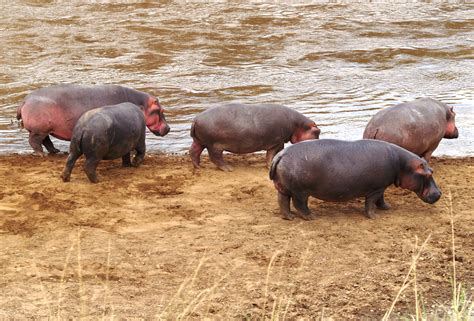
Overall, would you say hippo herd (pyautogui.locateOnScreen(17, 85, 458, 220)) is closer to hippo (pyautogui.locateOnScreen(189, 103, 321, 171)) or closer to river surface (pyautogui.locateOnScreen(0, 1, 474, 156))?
hippo (pyautogui.locateOnScreen(189, 103, 321, 171))

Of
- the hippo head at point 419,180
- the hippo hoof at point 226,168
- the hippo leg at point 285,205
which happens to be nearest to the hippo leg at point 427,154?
the hippo head at point 419,180

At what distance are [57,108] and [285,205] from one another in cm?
302

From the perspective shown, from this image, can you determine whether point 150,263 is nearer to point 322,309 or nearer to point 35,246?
point 35,246

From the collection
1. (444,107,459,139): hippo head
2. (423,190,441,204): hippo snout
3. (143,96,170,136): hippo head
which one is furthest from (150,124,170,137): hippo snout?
(423,190,441,204): hippo snout

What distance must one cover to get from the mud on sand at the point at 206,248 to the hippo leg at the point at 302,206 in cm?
6

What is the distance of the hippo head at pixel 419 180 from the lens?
7.25m

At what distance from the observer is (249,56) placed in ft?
49.0

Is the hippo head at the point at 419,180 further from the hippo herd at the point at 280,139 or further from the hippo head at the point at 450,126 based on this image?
the hippo head at the point at 450,126

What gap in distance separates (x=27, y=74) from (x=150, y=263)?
7.88 m

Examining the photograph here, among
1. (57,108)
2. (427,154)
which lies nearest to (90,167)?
(57,108)

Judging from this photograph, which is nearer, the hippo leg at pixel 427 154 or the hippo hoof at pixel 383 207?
the hippo hoof at pixel 383 207

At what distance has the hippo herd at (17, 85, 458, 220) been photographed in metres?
7.01

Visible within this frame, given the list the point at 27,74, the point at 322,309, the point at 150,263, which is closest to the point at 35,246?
the point at 150,263

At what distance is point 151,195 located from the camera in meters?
7.70
